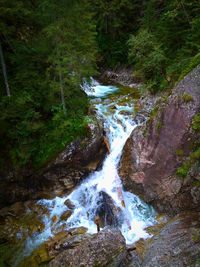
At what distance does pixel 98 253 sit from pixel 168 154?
427cm

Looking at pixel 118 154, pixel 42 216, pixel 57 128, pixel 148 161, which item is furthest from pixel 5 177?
pixel 148 161

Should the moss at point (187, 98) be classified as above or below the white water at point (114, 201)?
above

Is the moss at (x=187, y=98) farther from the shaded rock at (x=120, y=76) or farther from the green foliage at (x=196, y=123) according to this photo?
the shaded rock at (x=120, y=76)

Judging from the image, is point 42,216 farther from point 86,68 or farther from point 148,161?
point 86,68

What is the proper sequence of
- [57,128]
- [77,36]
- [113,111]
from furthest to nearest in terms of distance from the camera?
[113,111], [57,128], [77,36]

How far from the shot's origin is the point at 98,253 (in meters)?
4.27

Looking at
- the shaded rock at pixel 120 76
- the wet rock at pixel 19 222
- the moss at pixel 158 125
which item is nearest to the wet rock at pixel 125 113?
the moss at pixel 158 125

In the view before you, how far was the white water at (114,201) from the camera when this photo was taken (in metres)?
6.11

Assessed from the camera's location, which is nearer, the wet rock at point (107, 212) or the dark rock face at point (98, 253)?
the dark rock face at point (98, 253)

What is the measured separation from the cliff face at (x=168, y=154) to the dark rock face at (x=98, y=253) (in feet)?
8.77

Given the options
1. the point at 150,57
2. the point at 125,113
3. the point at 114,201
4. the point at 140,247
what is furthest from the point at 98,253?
the point at 150,57

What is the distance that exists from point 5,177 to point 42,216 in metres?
2.42

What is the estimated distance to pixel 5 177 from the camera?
6.82 metres

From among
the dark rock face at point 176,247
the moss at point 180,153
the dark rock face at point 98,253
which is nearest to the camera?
the dark rock face at point 176,247
